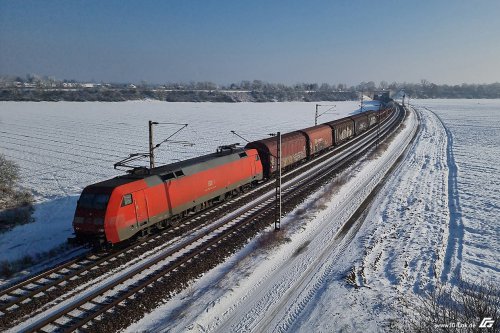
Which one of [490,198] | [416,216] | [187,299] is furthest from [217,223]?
[490,198]

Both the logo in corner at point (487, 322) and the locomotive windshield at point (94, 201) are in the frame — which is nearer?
the logo in corner at point (487, 322)

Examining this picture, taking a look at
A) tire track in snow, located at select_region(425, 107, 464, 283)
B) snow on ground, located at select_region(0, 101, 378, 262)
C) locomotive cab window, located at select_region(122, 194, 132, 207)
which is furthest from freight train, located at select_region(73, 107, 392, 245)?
tire track in snow, located at select_region(425, 107, 464, 283)

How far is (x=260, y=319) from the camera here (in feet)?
44.1

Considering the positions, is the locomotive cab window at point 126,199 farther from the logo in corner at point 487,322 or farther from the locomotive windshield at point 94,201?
the logo in corner at point 487,322

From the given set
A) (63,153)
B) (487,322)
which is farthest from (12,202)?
(487,322)

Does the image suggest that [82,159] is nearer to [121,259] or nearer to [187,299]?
[121,259]

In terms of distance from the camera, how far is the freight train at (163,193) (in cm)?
1667

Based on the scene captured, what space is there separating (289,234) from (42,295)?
40.2 ft

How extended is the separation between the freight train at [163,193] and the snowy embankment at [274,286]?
4.57m

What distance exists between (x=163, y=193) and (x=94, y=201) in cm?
352

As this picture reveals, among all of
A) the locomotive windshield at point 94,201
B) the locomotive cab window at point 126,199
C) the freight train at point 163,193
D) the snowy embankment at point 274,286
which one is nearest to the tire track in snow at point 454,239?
the snowy embankment at point 274,286

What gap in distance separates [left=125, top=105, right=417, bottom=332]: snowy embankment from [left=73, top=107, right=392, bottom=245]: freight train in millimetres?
4568

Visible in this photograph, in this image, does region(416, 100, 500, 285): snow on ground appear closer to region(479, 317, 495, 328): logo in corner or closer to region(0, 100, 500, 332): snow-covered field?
region(0, 100, 500, 332): snow-covered field

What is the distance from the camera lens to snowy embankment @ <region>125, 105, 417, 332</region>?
13.1m
